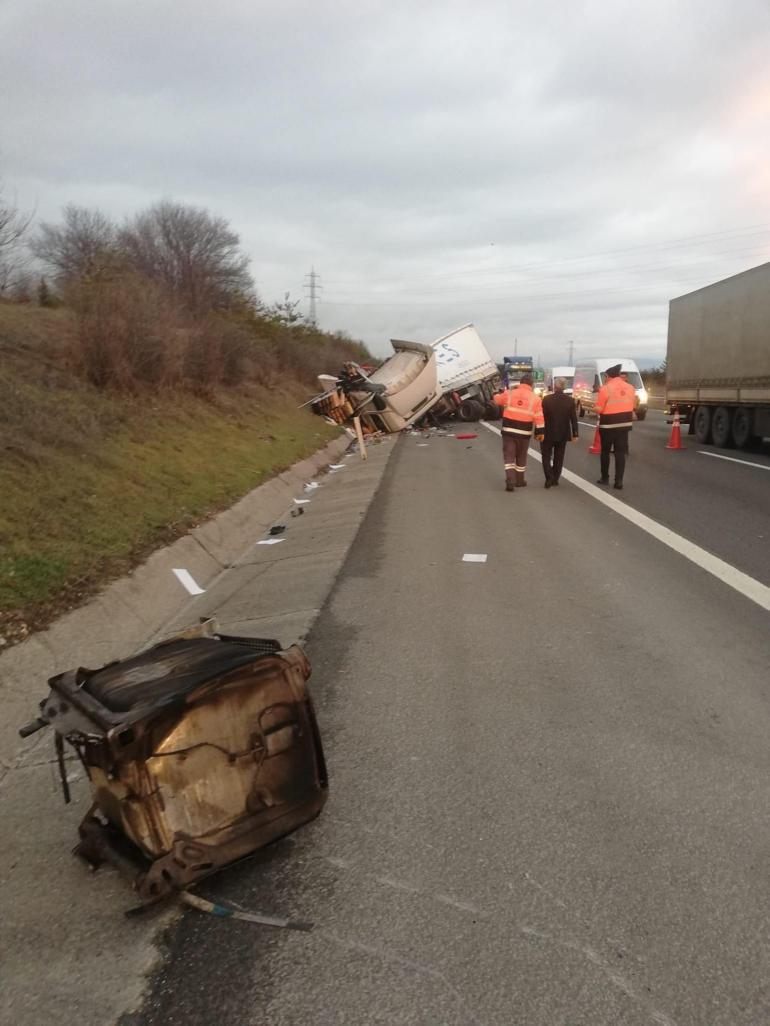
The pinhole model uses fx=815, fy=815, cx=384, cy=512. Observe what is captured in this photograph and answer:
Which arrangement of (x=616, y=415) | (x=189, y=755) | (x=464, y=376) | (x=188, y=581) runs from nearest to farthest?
1. (x=189, y=755)
2. (x=188, y=581)
3. (x=616, y=415)
4. (x=464, y=376)

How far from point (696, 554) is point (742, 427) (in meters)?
12.4

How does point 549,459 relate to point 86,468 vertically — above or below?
below

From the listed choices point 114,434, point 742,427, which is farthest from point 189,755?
point 742,427

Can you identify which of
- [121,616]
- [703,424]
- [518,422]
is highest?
[518,422]

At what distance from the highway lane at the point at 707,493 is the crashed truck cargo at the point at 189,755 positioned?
5.52 m

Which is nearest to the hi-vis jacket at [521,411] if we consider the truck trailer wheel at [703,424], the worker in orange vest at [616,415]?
the worker in orange vest at [616,415]

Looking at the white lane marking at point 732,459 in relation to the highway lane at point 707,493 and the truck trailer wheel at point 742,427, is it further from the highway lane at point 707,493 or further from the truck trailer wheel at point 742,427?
the truck trailer wheel at point 742,427

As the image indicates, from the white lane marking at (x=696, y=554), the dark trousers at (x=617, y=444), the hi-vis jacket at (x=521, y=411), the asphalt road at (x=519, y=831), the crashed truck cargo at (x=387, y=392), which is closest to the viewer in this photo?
the asphalt road at (x=519, y=831)

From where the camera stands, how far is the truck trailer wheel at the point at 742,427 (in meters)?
19.0

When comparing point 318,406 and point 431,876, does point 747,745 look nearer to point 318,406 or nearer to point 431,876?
point 431,876

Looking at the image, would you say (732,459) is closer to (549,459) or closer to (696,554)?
(549,459)

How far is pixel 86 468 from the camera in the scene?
32.0 ft

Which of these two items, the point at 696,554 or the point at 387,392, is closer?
the point at 696,554

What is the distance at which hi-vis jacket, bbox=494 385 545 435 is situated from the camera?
520 inches
